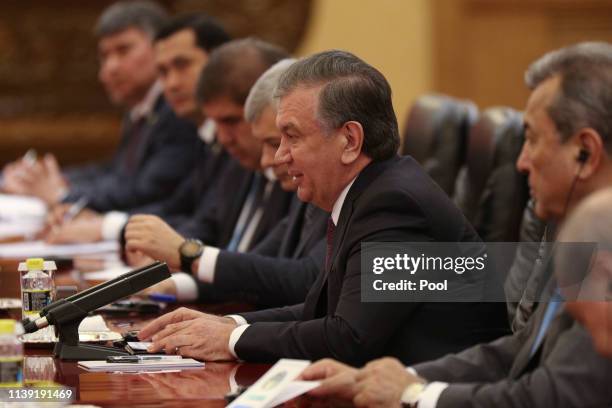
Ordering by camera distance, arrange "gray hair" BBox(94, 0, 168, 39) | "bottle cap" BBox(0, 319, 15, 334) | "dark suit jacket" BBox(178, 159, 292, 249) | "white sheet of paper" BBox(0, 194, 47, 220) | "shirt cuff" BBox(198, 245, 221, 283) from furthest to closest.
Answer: "gray hair" BBox(94, 0, 168, 39) → "white sheet of paper" BBox(0, 194, 47, 220) → "dark suit jacket" BBox(178, 159, 292, 249) → "shirt cuff" BBox(198, 245, 221, 283) → "bottle cap" BBox(0, 319, 15, 334)

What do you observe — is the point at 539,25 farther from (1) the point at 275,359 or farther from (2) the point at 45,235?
(1) the point at 275,359

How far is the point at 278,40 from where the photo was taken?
350 inches

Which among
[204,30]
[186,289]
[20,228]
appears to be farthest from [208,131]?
[186,289]

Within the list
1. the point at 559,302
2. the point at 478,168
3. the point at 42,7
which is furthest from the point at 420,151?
the point at 42,7

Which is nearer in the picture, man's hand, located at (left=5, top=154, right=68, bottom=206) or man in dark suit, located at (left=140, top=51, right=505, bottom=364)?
man in dark suit, located at (left=140, top=51, right=505, bottom=364)

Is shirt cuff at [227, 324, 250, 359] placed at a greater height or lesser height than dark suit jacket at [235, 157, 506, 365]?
lesser

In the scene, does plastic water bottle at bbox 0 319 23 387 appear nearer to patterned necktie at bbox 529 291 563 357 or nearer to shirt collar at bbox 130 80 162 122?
patterned necktie at bbox 529 291 563 357

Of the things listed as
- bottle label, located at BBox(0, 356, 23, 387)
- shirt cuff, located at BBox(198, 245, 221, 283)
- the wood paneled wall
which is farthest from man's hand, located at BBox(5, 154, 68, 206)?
bottle label, located at BBox(0, 356, 23, 387)

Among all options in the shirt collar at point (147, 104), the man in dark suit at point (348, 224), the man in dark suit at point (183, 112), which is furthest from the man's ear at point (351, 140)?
the shirt collar at point (147, 104)

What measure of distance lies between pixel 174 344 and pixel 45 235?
3198mm

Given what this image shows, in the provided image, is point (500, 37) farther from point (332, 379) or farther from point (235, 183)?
point (332, 379)

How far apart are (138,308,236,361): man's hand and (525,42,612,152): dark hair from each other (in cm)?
97

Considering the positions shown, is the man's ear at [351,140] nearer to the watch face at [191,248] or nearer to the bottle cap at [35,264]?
the bottle cap at [35,264]

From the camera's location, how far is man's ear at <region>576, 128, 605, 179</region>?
239cm
